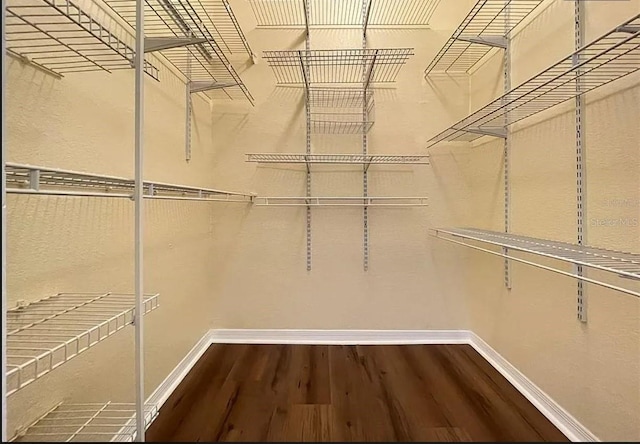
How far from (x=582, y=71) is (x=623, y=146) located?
0.28 metres

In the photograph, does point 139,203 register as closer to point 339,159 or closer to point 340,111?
point 339,159

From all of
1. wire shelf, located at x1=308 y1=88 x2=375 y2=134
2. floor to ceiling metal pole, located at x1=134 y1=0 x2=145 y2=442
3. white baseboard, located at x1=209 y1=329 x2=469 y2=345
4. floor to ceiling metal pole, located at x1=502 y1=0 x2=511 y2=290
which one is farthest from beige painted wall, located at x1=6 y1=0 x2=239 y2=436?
floor to ceiling metal pole, located at x1=502 y1=0 x2=511 y2=290

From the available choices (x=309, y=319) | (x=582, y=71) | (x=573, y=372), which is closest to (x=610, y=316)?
(x=573, y=372)

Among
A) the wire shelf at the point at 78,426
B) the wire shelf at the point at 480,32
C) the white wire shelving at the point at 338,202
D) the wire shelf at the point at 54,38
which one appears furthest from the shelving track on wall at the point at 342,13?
the wire shelf at the point at 78,426

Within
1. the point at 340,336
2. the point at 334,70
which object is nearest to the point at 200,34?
the point at 334,70

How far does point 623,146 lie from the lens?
1.30 meters

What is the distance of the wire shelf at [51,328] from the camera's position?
2.87ft

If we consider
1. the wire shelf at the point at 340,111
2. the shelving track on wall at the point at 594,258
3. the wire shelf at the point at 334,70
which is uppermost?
the wire shelf at the point at 334,70

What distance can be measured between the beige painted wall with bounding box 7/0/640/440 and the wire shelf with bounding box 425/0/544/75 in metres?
0.10

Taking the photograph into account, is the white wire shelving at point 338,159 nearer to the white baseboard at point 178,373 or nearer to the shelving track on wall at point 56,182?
the shelving track on wall at point 56,182

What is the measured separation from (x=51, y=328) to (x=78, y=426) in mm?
318

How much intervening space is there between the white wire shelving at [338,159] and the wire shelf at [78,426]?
1625mm

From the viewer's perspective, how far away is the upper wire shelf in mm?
1027

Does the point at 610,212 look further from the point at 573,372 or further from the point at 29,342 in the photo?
the point at 29,342
